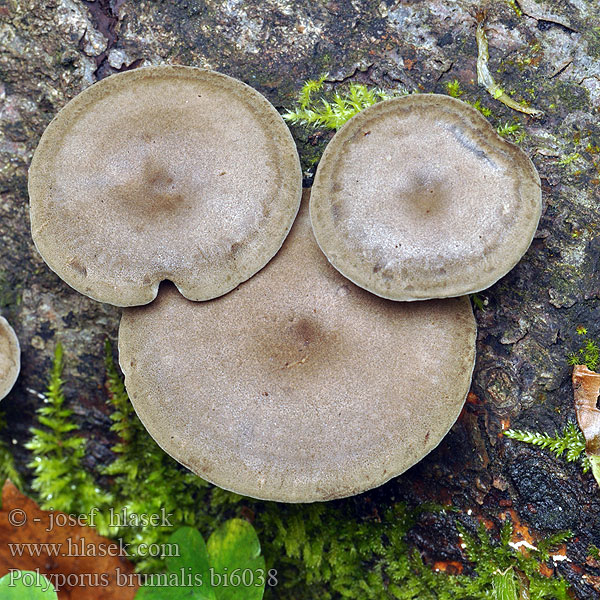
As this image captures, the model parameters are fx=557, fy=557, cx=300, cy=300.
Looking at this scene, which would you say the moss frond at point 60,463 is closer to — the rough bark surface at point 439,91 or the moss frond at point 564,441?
the rough bark surface at point 439,91

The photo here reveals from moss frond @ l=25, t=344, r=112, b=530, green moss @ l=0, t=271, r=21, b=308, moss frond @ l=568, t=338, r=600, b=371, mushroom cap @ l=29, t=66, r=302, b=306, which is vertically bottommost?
moss frond @ l=25, t=344, r=112, b=530

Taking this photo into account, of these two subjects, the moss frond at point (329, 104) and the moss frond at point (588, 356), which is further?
the moss frond at point (329, 104)

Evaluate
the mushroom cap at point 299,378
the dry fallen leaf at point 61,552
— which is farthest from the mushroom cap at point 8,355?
the mushroom cap at point 299,378

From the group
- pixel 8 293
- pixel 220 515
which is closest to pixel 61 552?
pixel 220 515

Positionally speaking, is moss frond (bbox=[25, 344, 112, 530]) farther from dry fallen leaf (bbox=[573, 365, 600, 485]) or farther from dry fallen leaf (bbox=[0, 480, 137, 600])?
dry fallen leaf (bbox=[573, 365, 600, 485])

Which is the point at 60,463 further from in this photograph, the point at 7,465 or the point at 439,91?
the point at 439,91

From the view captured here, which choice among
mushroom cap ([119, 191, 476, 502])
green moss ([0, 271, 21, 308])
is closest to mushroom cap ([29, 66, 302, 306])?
mushroom cap ([119, 191, 476, 502])

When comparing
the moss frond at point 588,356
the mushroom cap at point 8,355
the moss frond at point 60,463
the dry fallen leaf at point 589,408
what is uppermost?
the moss frond at point 588,356

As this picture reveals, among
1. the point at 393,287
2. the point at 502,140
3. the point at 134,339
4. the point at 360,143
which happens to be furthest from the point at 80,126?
the point at 502,140
